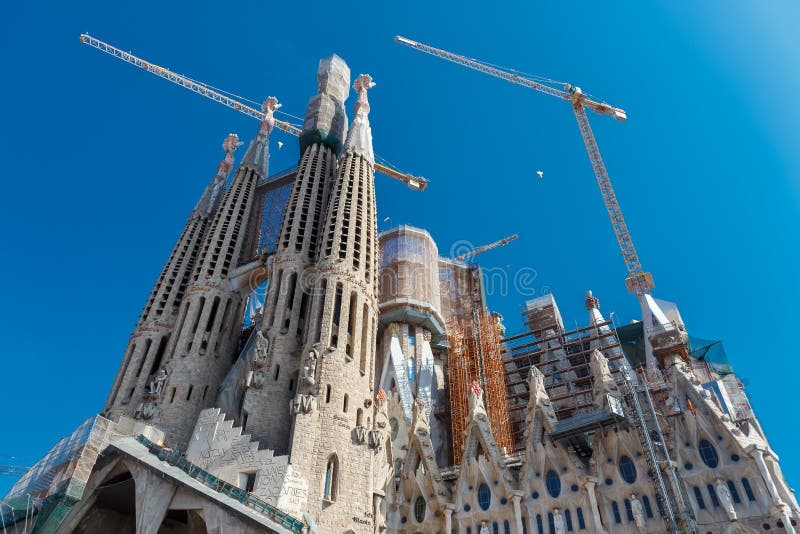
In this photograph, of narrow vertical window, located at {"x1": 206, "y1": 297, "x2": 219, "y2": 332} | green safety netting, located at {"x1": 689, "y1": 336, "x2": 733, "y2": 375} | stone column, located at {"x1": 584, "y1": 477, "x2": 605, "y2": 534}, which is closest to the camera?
stone column, located at {"x1": 584, "y1": 477, "x2": 605, "y2": 534}

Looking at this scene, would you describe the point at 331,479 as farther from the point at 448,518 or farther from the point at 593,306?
the point at 593,306

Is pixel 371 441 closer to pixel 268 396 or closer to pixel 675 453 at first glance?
pixel 268 396

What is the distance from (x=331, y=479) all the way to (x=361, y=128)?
100 ft

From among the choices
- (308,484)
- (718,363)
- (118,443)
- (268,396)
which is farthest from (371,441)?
(718,363)

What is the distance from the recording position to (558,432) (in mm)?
33812

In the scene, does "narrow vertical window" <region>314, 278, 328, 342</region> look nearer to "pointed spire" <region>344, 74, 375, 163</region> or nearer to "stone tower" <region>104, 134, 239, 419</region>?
"stone tower" <region>104, 134, 239, 419</region>

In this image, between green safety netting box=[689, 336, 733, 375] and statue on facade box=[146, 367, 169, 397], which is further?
green safety netting box=[689, 336, 733, 375]

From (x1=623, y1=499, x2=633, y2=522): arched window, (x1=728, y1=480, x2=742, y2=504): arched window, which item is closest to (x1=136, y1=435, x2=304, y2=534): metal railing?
(x1=623, y1=499, x2=633, y2=522): arched window

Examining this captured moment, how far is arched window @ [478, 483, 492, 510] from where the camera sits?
34438 mm

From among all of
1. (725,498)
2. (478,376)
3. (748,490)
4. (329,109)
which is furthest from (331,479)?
(329,109)

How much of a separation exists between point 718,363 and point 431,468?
2583 centimetres

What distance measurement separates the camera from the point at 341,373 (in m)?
33.8

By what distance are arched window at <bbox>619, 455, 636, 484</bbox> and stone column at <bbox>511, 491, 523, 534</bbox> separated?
18.3 ft

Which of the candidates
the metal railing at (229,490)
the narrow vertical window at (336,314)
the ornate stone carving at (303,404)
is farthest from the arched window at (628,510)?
the narrow vertical window at (336,314)
